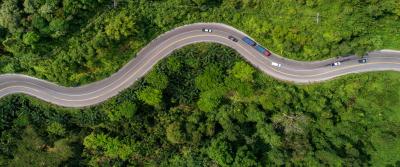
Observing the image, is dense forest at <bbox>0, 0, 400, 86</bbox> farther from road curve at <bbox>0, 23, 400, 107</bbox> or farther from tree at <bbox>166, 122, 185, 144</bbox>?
tree at <bbox>166, 122, 185, 144</bbox>

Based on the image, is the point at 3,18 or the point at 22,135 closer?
the point at 3,18

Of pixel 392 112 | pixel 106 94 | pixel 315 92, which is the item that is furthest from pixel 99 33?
pixel 392 112

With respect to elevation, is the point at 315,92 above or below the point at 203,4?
below

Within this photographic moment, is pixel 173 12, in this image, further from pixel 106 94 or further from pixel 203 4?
pixel 106 94

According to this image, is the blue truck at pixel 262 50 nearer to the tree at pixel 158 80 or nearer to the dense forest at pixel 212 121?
the dense forest at pixel 212 121

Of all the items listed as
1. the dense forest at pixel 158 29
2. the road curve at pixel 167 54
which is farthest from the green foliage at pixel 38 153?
the dense forest at pixel 158 29

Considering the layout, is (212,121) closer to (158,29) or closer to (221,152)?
(221,152)

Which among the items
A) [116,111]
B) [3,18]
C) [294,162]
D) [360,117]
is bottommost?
[294,162]

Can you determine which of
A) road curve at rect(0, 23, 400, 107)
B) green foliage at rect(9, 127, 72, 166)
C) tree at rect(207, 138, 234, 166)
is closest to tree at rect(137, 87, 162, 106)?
road curve at rect(0, 23, 400, 107)
